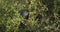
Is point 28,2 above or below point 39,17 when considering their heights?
above

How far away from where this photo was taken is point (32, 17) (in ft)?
10.2

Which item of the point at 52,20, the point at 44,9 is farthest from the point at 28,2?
the point at 52,20

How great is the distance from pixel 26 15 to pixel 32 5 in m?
0.22

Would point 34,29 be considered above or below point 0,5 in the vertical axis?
below

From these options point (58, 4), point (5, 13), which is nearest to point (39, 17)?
point (58, 4)

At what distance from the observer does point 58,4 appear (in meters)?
3.05

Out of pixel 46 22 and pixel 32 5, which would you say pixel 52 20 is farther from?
pixel 32 5

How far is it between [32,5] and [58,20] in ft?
1.66

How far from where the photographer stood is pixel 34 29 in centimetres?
307

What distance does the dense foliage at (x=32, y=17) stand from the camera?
3.06 meters

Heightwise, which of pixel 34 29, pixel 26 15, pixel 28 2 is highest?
pixel 28 2

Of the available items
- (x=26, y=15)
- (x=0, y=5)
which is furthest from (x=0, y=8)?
(x=26, y=15)

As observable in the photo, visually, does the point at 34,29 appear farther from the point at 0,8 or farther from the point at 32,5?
the point at 0,8

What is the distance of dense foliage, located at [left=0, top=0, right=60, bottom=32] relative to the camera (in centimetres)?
306
